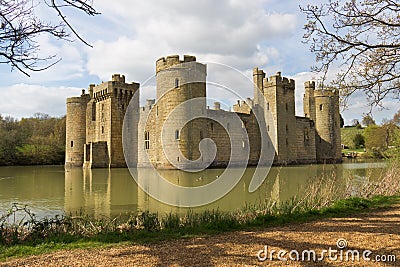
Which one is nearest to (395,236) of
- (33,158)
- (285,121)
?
Result: (285,121)

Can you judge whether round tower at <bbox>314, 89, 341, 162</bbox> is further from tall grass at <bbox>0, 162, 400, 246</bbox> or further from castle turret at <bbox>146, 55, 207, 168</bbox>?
tall grass at <bbox>0, 162, 400, 246</bbox>

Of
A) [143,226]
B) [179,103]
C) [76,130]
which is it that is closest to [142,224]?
[143,226]

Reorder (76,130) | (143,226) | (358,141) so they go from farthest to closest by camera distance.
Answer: (358,141) < (76,130) < (143,226)

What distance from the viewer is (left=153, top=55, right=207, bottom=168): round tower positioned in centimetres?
2197

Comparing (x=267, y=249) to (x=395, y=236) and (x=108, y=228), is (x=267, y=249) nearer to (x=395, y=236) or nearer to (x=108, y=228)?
(x=395, y=236)

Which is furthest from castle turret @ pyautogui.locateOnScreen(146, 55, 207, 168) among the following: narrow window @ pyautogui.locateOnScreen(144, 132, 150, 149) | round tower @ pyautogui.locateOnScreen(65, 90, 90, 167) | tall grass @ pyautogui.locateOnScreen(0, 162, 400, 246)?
tall grass @ pyautogui.locateOnScreen(0, 162, 400, 246)

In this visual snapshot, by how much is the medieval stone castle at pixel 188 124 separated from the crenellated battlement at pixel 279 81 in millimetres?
83

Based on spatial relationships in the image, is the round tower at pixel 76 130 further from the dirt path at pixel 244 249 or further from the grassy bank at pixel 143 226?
the dirt path at pixel 244 249

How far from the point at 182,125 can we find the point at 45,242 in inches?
700

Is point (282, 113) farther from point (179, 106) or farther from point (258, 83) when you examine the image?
point (179, 106)

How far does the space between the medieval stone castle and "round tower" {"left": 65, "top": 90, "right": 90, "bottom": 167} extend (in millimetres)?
80

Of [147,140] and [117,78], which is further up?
[117,78]

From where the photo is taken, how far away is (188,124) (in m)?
22.2

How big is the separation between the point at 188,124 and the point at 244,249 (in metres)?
18.5
